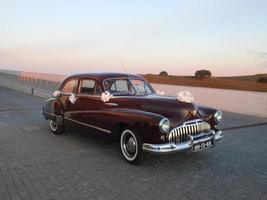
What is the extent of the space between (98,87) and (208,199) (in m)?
3.63

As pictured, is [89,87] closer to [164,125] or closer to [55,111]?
[55,111]

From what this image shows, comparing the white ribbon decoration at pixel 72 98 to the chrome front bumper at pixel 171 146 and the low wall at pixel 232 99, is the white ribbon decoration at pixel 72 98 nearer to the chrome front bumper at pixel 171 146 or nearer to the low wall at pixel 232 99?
the chrome front bumper at pixel 171 146

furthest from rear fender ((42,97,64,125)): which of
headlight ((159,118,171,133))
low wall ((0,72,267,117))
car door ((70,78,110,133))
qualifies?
low wall ((0,72,267,117))

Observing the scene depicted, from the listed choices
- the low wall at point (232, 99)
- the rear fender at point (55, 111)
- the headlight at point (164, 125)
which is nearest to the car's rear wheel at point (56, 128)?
the rear fender at point (55, 111)

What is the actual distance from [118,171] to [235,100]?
9.06 metres

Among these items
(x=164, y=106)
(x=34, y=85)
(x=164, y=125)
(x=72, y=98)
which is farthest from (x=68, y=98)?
(x=34, y=85)

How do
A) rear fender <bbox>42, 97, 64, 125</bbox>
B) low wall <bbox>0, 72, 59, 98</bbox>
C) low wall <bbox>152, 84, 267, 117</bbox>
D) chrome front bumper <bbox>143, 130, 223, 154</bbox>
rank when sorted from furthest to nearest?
1. low wall <bbox>0, 72, 59, 98</bbox>
2. low wall <bbox>152, 84, 267, 117</bbox>
3. rear fender <bbox>42, 97, 64, 125</bbox>
4. chrome front bumper <bbox>143, 130, 223, 154</bbox>

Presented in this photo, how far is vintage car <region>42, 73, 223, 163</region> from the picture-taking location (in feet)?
18.0

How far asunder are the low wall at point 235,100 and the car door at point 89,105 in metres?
7.44

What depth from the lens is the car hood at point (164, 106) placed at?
571 centimetres

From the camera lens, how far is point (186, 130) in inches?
223

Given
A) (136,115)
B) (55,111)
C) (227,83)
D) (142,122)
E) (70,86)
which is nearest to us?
(142,122)

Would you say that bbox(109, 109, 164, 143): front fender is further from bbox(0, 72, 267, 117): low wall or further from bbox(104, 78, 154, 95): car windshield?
bbox(0, 72, 267, 117): low wall

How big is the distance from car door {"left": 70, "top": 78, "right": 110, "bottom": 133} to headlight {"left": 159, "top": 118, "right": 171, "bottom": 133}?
140cm
